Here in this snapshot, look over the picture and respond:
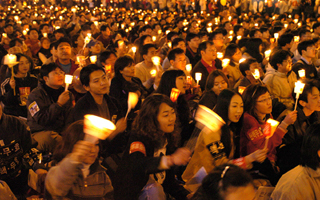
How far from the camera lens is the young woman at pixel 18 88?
4684 mm

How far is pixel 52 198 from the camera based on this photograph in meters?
2.03

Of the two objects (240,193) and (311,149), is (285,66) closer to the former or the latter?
(311,149)

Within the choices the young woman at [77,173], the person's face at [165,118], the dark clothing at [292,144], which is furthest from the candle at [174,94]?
the young woman at [77,173]

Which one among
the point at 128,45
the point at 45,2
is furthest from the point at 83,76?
the point at 45,2

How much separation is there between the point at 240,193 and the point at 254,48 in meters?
5.97

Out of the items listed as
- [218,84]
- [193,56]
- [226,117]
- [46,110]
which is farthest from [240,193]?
[193,56]

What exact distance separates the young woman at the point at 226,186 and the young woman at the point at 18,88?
3.57 metres

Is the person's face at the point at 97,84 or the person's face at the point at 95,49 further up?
the person's face at the point at 97,84

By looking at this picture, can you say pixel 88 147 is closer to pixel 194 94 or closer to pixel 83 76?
pixel 83 76

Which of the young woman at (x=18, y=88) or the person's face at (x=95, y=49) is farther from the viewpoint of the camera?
the person's face at (x=95, y=49)

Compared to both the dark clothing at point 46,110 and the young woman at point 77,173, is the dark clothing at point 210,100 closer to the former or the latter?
the dark clothing at point 46,110

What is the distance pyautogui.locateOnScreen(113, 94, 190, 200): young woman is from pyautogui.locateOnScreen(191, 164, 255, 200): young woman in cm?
41

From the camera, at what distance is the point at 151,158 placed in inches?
97.5

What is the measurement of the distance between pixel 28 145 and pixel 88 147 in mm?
1483
